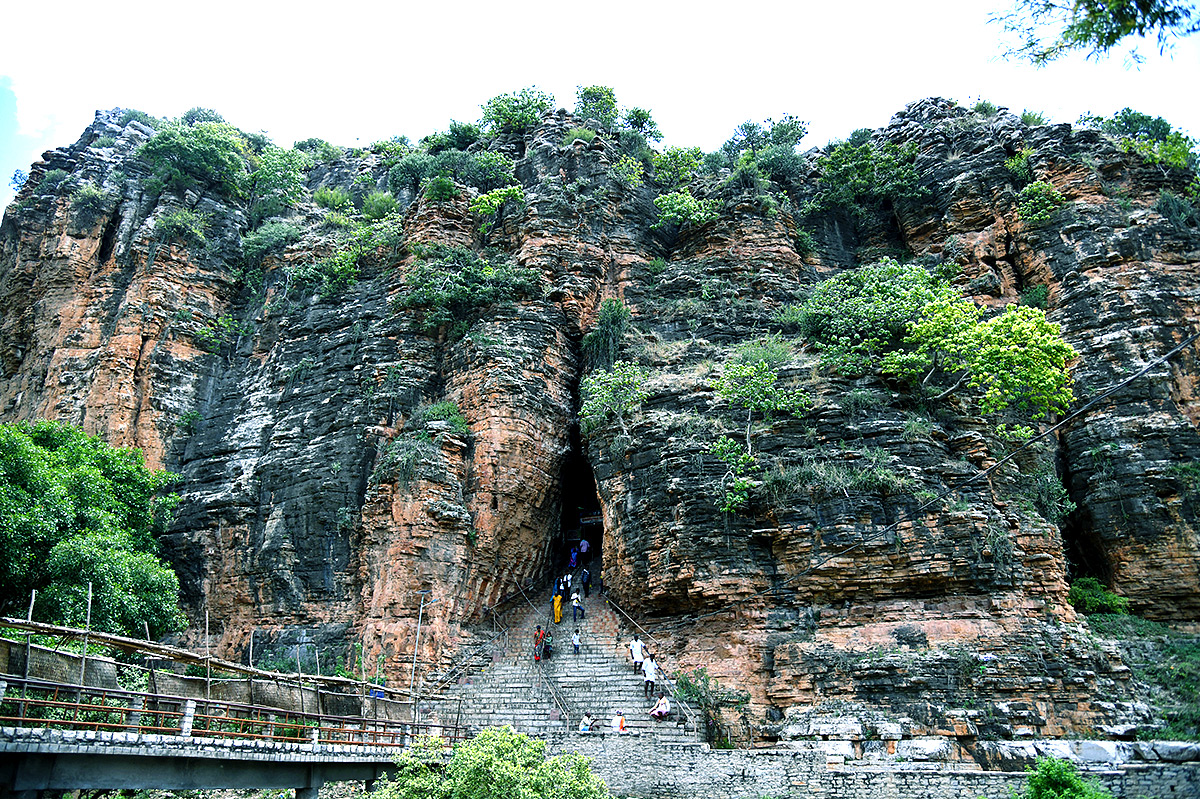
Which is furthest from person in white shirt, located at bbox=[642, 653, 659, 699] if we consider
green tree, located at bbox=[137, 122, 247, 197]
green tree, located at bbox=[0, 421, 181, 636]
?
green tree, located at bbox=[137, 122, 247, 197]

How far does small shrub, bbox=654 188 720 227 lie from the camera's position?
89.6 ft

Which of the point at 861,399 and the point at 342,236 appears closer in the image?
the point at 861,399

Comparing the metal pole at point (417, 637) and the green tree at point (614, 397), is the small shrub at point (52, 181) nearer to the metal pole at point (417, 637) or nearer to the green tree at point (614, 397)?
the metal pole at point (417, 637)

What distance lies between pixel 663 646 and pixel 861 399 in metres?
8.33

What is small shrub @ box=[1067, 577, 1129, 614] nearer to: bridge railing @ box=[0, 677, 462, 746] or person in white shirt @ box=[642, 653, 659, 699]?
person in white shirt @ box=[642, 653, 659, 699]

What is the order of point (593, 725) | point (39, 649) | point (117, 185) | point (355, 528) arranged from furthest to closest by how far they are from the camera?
point (117, 185) → point (355, 528) → point (593, 725) → point (39, 649)

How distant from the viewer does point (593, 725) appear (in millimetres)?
17047

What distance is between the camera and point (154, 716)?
1296cm

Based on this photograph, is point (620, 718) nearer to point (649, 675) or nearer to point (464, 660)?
point (649, 675)

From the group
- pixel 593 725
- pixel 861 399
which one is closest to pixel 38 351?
pixel 593 725

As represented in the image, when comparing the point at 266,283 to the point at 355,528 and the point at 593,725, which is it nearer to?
the point at 355,528

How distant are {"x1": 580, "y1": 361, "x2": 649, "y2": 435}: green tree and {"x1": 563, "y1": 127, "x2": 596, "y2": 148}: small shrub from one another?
11.1m

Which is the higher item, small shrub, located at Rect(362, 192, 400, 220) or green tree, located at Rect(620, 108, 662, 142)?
green tree, located at Rect(620, 108, 662, 142)

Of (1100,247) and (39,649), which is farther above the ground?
(1100,247)
